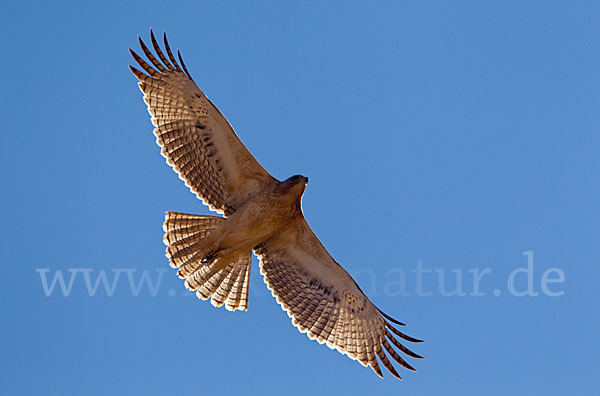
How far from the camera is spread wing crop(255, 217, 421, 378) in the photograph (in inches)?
545

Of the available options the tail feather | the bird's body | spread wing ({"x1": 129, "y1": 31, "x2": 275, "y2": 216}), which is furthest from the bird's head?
the tail feather

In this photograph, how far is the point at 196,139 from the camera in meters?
13.7

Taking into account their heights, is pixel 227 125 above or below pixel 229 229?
above

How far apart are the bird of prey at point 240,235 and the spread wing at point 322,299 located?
0.01 metres

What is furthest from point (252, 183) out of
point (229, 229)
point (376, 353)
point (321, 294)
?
point (376, 353)

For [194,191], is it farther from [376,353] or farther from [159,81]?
[376,353]

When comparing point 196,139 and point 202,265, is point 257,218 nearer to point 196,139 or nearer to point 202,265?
point 202,265

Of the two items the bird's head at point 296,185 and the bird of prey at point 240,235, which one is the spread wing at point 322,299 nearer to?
the bird of prey at point 240,235

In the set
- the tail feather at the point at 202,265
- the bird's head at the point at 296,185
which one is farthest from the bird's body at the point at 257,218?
the tail feather at the point at 202,265

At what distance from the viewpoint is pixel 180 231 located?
13523 millimetres

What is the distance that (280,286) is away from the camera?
14086 millimetres

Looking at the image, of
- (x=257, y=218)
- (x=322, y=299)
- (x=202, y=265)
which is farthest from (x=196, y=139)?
(x=322, y=299)

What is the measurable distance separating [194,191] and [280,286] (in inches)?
68.5

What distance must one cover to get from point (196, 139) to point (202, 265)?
1654mm
